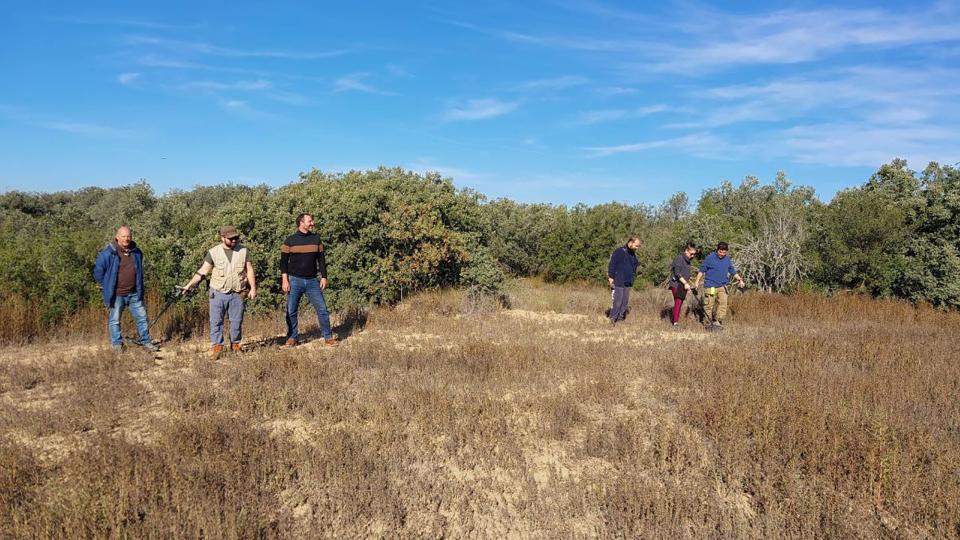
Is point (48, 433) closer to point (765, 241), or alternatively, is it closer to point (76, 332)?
point (76, 332)

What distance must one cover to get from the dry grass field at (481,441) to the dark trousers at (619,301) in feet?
8.30

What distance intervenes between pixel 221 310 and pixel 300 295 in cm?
116

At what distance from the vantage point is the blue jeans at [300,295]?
8062mm

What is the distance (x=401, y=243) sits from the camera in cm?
1183

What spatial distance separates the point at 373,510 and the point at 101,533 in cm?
157

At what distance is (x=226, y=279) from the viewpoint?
286 inches

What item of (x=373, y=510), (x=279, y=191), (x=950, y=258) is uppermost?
(x=279, y=191)

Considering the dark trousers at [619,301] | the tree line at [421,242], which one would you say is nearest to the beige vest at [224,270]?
the tree line at [421,242]

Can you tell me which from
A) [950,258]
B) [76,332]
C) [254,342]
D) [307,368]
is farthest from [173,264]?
[950,258]

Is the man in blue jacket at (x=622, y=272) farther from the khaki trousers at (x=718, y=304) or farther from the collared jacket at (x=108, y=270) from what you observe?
the collared jacket at (x=108, y=270)

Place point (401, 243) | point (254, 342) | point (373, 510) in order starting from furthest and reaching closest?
1. point (401, 243)
2. point (254, 342)
3. point (373, 510)

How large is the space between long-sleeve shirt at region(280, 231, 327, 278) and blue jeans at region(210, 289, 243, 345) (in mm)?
880

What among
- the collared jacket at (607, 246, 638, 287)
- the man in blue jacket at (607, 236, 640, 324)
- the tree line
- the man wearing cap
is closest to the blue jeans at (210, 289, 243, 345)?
the man wearing cap

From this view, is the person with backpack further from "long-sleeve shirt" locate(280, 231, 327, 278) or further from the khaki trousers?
"long-sleeve shirt" locate(280, 231, 327, 278)
